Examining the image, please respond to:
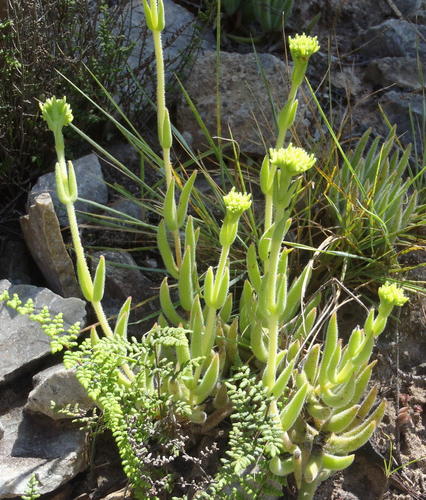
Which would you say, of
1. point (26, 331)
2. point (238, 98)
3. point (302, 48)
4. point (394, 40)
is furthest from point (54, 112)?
point (394, 40)

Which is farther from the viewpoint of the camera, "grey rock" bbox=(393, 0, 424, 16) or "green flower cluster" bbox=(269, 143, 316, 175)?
"grey rock" bbox=(393, 0, 424, 16)

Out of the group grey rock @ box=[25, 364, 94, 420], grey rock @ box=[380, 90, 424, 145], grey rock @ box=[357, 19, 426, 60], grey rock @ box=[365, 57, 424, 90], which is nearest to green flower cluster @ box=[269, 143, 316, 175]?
grey rock @ box=[25, 364, 94, 420]

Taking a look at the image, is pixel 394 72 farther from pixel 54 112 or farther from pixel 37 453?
pixel 37 453

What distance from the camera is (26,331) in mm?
2543

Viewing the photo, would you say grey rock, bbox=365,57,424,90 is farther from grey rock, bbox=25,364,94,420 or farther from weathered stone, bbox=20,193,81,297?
grey rock, bbox=25,364,94,420

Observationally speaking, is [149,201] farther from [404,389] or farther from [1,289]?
[404,389]

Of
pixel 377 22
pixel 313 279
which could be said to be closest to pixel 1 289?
pixel 313 279

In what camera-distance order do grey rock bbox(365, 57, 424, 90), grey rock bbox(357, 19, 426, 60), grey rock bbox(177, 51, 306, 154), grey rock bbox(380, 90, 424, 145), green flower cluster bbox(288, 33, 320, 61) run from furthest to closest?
1. grey rock bbox(357, 19, 426, 60)
2. grey rock bbox(365, 57, 424, 90)
3. grey rock bbox(380, 90, 424, 145)
4. grey rock bbox(177, 51, 306, 154)
5. green flower cluster bbox(288, 33, 320, 61)

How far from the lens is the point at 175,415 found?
223 cm

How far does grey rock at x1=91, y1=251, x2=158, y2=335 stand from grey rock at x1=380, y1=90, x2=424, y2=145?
5.62ft

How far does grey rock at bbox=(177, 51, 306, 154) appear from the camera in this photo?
134 inches

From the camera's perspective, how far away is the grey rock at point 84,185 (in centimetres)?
301

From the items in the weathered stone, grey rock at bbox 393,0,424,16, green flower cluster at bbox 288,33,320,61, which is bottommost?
the weathered stone

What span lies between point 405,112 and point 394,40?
0.62 metres
